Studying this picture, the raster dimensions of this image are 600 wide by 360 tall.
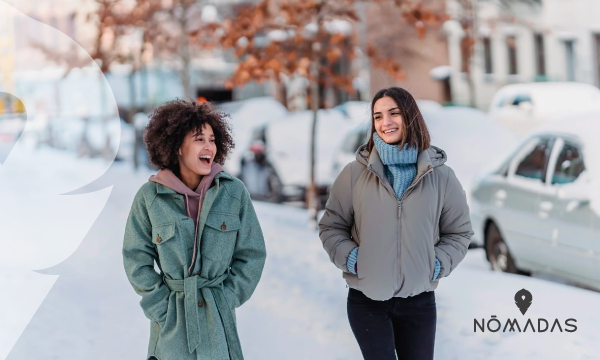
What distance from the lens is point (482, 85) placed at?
98.4 ft

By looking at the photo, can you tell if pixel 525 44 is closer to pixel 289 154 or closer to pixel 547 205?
pixel 289 154

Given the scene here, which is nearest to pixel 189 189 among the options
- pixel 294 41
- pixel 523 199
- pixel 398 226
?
pixel 398 226

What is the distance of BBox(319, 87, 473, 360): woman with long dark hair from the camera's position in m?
3.29

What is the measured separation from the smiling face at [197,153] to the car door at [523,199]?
4.32 metres

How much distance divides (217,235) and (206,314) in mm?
338

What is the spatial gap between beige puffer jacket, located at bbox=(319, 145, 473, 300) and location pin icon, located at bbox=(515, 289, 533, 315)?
205cm

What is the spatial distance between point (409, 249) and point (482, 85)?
91.2 feet

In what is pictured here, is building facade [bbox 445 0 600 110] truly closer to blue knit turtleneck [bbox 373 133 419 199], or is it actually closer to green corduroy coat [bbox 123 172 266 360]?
blue knit turtleneck [bbox 373 133 419 199]

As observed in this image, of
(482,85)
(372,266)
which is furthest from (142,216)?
(482,85)

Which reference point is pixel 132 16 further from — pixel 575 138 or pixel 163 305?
pixel 163 305

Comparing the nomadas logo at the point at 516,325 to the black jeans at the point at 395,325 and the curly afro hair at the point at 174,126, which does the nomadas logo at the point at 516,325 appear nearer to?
the black jeans at the point at 395,325

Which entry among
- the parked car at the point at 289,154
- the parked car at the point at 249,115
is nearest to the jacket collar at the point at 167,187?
the parked car at the point at 289,154

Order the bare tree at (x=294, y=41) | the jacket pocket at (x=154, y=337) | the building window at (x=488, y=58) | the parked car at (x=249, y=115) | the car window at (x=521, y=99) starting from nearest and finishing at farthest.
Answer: the jacket pocket at (x=154, y=337), the bare tree at (x=294, y=41), the car window at (x=521, y=99), the parked car at (x=249, y=115), the building window at (x=488, y=58)

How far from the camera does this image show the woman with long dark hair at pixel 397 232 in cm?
329
